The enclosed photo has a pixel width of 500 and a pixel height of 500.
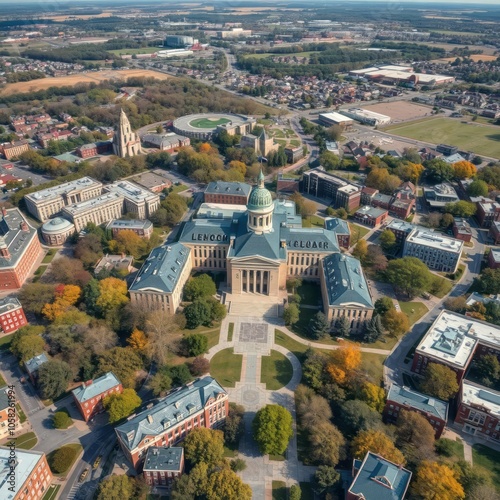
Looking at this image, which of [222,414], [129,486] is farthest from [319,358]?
[129,486]

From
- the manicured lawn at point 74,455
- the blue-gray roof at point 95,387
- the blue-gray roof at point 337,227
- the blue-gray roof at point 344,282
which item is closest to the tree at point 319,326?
the blue-gray roof at point 344,282

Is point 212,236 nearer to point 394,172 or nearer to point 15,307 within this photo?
point 15,307

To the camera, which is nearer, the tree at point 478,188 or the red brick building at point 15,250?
the red brick building at point 15,250

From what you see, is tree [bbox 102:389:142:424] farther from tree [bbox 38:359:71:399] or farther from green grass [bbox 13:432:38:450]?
green grass [bbox 13:432:38:450]

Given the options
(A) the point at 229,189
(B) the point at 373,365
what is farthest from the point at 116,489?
(A) the point at 229,189

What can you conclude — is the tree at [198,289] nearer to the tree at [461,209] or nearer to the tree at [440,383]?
the tree at [440,383]

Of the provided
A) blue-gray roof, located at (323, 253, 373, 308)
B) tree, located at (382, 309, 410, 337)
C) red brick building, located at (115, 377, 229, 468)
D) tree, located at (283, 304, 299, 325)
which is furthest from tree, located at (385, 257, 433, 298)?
red brick building, located at (115, 377, 229, 468)
